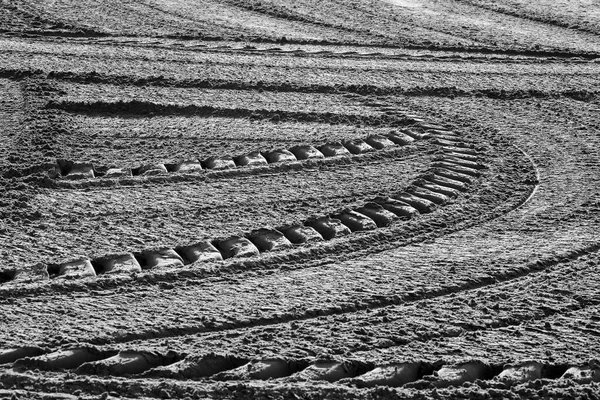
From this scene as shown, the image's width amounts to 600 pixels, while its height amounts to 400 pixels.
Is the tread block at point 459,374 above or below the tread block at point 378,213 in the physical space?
below

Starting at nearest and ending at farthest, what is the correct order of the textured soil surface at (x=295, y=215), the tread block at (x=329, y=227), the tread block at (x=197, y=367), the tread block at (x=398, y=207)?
the tread block at (x=197, y=367) < the textured soil surface at (x=295, y=215) < the tread block at (x=329, y=227) < the tread block at (x=398, y=207)

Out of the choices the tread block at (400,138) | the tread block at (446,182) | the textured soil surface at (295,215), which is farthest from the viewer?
the tread block at (400,138)

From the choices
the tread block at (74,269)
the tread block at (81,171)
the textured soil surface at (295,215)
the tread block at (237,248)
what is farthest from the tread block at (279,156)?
the tread block at (74,269)

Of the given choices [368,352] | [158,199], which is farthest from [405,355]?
[158,199]

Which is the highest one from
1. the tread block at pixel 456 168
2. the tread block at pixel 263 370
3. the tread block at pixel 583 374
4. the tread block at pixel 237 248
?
the tread block at pixel 456 168

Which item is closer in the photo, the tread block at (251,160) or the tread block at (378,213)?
the tread block at (378,213)

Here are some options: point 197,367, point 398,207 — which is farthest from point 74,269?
point 398,207

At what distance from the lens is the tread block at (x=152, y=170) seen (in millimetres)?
5438

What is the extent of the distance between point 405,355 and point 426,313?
35cm

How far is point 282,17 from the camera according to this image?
981cm

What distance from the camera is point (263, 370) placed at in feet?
11.4

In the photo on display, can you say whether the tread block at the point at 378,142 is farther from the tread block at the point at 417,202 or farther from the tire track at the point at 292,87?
the tire track at the point at 292,87

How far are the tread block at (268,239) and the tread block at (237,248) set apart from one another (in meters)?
0.04

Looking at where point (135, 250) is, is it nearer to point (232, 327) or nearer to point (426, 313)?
point (232, 327)
